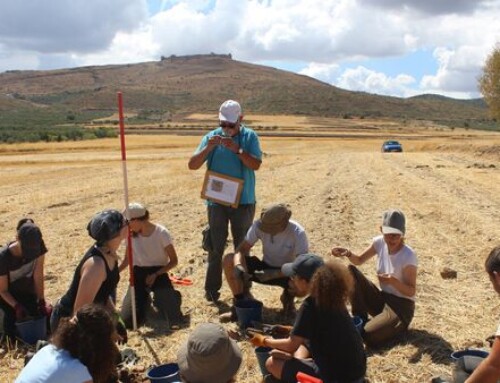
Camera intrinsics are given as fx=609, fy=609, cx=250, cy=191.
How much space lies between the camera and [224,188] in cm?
710

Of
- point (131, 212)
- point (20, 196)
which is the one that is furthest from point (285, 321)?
point (20, 196)

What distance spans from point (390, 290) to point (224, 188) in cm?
222

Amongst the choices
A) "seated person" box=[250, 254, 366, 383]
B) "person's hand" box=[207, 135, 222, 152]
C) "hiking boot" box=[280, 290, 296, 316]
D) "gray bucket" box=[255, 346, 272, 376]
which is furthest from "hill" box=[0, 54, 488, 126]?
"seated person" box=[250, 254, 366, 383]

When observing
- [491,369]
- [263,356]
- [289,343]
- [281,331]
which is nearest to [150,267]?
[281,331]

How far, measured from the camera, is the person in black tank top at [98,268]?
5.11 meters

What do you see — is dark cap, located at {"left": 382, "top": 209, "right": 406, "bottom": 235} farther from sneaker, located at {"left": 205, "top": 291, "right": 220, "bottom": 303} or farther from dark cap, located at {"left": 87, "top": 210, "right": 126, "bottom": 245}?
dark cap, located at {"left": 87, "top": 210, "right": 126, "bottom": 245}

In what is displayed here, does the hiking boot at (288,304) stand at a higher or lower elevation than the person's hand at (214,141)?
Answer: lower

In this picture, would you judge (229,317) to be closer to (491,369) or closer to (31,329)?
(31,329)

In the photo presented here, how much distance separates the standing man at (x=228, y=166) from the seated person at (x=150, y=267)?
2.00 ft

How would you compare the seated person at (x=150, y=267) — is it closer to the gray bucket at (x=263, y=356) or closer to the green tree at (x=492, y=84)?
the gray bucket at (x=263, y=356)

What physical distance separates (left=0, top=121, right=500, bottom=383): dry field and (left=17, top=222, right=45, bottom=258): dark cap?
1019 millimetres

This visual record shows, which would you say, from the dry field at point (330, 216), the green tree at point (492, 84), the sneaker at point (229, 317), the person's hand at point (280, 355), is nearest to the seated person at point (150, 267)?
the dry field at point (330, 216)

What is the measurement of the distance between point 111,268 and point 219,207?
2145 mm

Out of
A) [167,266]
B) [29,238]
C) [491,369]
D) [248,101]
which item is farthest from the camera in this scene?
[248,101]
